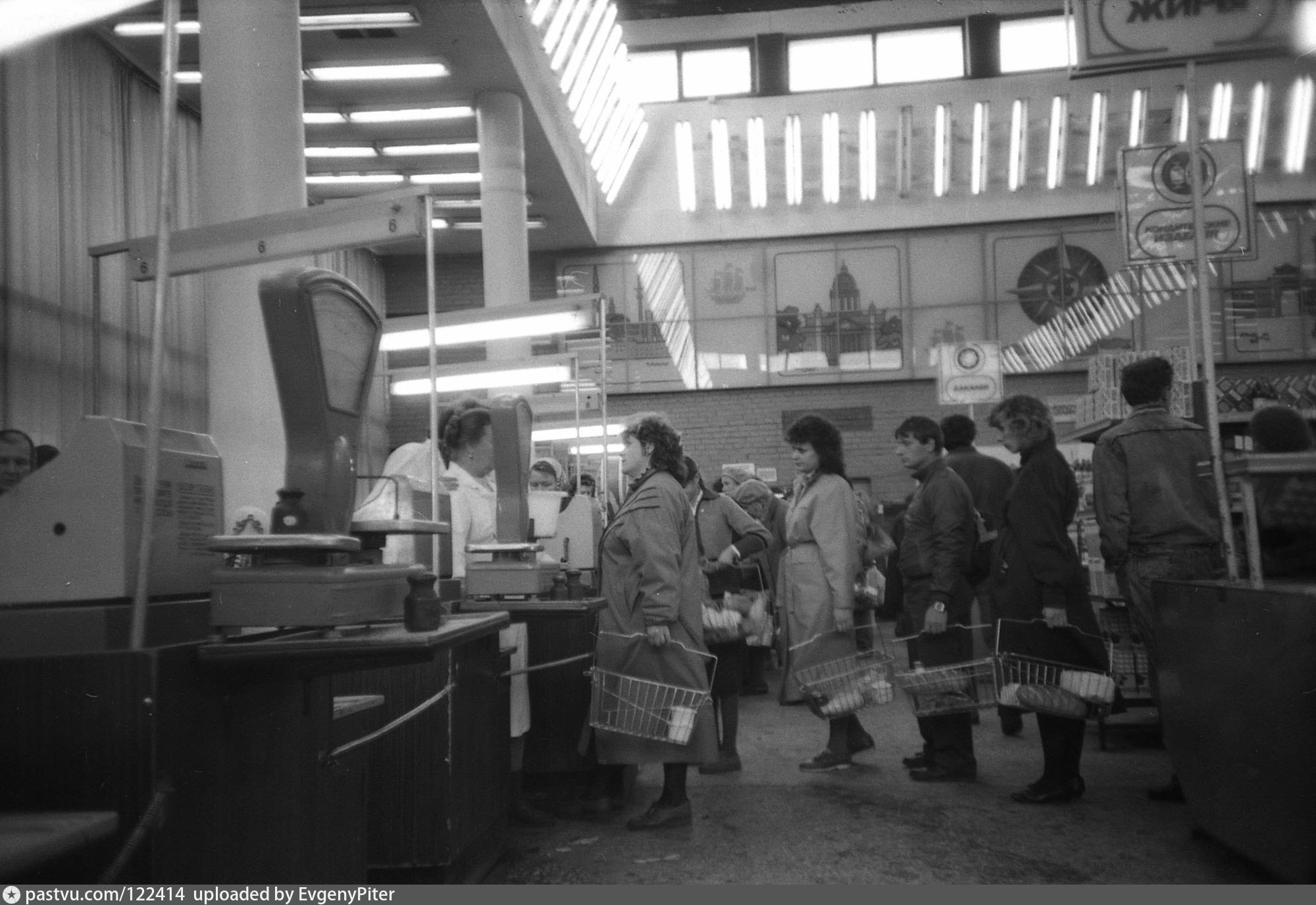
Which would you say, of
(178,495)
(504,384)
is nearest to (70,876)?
(178,495)

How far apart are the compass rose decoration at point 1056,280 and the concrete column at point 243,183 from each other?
38.6 feet

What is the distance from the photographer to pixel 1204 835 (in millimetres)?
3750

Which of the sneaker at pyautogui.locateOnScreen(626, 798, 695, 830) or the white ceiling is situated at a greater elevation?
the white ceiling

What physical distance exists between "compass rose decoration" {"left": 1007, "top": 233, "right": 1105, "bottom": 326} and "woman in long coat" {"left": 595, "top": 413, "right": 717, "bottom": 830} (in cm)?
1154

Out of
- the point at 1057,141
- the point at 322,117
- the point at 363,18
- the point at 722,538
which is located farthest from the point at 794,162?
the point at 722,538

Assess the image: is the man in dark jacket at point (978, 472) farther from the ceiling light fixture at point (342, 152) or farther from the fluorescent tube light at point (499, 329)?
the ceiling light fixture at point (342, 152)

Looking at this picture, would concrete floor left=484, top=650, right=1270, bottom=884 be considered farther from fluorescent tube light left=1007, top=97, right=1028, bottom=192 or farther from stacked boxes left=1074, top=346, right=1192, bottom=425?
fluorescent tube light left=1007, top=97, right=1028, bottom=192

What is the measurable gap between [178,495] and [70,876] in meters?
0.74

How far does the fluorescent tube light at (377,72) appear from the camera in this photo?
8727mm

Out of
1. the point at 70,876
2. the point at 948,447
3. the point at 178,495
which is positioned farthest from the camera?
the point at 948,447

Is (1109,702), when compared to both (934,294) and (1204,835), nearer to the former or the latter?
(1204,835)

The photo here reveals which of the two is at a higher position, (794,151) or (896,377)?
(794,151)

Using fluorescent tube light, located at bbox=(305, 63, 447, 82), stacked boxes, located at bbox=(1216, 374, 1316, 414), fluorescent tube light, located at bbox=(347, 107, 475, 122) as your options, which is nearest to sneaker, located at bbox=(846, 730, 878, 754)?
fluorescent tube light, located at bbox=(305, 63, 447, 82)

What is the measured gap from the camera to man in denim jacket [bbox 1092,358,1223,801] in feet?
14.0
